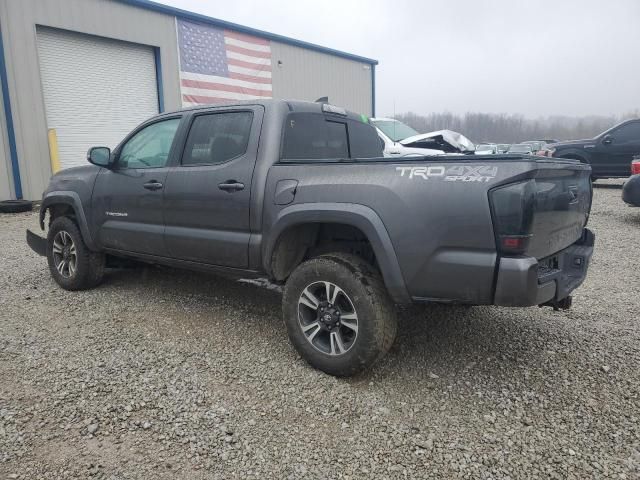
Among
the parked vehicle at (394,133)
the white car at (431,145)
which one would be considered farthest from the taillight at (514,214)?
the parked vehicle at (394,133)

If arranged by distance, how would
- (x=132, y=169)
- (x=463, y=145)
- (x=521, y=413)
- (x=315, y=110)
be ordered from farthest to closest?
(x=463, y=145) → (x=132, y=169) → (x=315, y=110) → (x=521, y=413)

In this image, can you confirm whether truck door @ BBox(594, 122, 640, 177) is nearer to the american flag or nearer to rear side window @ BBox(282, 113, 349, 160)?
the american flag

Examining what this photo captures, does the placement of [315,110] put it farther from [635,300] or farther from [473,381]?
[635,300]

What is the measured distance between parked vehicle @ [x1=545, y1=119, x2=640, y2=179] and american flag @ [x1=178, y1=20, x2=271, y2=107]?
9.28 meters

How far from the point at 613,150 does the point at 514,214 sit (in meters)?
12.5

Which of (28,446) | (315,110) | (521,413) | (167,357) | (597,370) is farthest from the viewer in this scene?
(315,110)

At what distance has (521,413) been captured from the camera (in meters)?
2.76

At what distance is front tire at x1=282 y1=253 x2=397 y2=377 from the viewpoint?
9.66ft

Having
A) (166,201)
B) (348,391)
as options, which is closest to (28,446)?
(348,391)

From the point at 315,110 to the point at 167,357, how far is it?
7.13ft

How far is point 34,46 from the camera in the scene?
35.5 ft

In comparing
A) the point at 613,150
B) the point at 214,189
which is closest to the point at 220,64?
the point at 613,150

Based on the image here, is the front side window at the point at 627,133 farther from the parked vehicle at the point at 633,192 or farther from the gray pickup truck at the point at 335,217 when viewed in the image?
the gray pickup truck at the point at 335,217

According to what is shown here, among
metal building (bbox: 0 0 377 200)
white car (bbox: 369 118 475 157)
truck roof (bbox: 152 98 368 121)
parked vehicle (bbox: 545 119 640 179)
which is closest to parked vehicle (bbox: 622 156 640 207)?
white car (bbox: 369 118 475 157)
